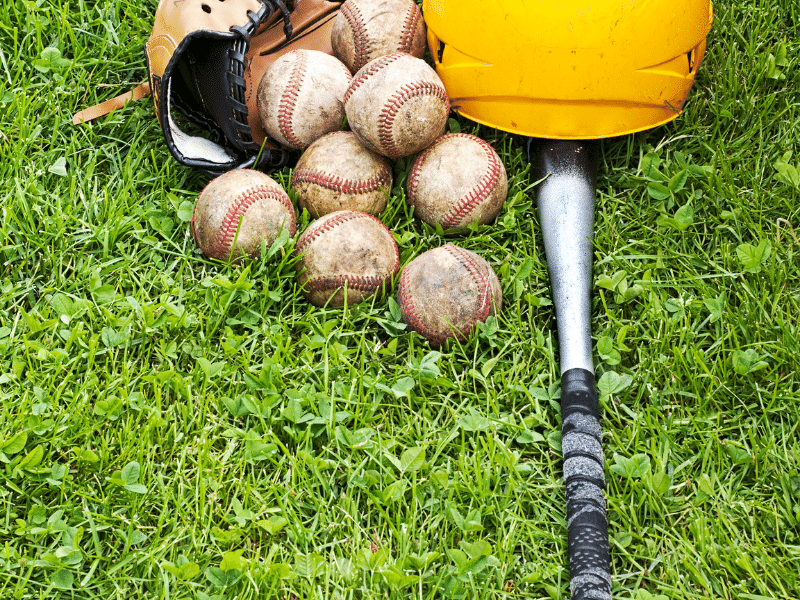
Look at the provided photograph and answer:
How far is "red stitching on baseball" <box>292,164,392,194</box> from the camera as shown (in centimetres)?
304

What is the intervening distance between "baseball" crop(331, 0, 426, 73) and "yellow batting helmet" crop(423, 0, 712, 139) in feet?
0.32

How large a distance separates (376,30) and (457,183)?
834mm

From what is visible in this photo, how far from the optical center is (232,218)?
293cm

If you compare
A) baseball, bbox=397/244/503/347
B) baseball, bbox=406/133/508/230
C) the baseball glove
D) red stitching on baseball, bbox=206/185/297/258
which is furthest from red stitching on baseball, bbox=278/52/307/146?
baseball, bbox=397/244/503/347

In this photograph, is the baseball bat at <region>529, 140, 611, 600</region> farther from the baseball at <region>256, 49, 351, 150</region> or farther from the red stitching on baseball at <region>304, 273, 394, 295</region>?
the baseball at <region>256, 49, 351, 150</region>

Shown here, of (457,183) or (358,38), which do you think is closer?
(457,183)

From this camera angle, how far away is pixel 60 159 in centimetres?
338

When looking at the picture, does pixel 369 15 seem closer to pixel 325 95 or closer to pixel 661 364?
pixel 325 95

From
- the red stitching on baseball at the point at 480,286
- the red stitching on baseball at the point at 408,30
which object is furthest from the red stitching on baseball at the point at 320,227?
the red stitching on baseball at the point at 408,30

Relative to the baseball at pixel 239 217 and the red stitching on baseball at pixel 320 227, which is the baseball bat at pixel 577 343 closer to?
the red stitching on baseball at pixel 320 227

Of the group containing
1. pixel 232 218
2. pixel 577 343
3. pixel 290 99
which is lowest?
pixel 577 343

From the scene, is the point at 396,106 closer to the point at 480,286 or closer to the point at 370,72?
the point at 370,72

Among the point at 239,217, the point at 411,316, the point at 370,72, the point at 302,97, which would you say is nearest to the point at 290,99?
the point at 302,97

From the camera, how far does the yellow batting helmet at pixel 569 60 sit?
2947 millimetres
